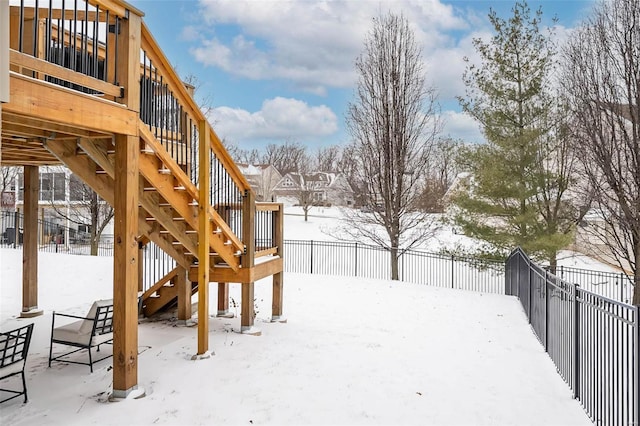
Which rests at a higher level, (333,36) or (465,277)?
(333,36)

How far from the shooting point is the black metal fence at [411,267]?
15020 mm

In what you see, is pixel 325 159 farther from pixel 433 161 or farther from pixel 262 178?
pixel 433 161

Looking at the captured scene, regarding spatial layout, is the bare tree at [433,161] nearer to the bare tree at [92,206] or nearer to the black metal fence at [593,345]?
the black metal fence at [593,345]

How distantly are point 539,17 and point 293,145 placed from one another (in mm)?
35187

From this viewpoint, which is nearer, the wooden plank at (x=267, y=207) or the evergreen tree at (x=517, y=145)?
the wooden plank at (x=267, y=207)

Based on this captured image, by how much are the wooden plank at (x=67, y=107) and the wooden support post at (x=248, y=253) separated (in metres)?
2.71

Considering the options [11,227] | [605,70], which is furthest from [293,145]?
[605,70]

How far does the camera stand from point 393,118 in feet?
45.3

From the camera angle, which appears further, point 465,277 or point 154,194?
point 465,277

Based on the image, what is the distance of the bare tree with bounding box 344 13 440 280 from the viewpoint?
13.8 m

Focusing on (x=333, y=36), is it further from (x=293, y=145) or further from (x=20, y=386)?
(x=293, y=145)

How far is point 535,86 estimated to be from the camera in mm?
13109

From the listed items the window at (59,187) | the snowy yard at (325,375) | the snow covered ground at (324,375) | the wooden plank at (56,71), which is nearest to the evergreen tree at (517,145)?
the snow covered ground at (324,375)

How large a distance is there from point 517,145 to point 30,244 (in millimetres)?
12264
